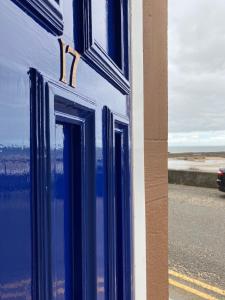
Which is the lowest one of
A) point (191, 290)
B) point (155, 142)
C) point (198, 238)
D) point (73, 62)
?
point (191, 290)

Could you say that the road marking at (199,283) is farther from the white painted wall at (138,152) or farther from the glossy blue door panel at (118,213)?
the glossy blue door panel at (118,213)

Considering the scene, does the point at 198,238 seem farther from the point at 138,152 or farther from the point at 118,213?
the point at 118,213

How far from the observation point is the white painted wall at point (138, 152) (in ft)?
5.32

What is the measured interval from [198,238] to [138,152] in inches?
247

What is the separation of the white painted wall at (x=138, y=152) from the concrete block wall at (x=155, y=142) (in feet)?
0.38

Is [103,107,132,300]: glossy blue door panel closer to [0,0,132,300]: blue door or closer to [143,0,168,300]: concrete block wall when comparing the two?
[0,0,132,300]: blue door

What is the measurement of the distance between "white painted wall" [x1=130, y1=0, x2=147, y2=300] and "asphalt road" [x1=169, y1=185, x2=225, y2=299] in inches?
148

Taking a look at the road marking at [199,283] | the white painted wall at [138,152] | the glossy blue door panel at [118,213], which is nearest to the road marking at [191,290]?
the road marking at [199,283]

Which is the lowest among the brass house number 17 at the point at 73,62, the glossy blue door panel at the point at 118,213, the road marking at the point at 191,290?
the road marking at the point at 191,290

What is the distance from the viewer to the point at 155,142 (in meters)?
1.99

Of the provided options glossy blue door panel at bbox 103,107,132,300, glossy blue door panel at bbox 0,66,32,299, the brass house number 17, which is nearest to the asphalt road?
glossy blue door panel at bbox 103,107,132,300

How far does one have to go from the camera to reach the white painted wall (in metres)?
1.62

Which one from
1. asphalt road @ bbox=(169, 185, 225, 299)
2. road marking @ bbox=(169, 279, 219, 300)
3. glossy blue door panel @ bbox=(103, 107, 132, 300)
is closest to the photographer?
glossy blue door panel @ bbox=(103, 107, 132, 300)

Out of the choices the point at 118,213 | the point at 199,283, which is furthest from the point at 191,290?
the point at 118,213
